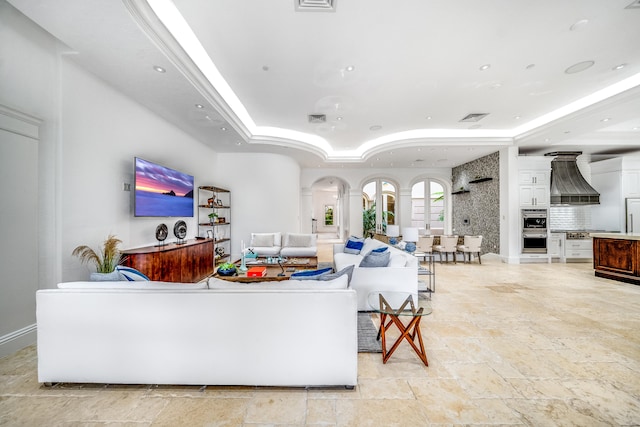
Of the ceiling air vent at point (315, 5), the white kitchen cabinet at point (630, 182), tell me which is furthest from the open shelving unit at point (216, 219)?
the white kitchen cabinet at point (630, 182)

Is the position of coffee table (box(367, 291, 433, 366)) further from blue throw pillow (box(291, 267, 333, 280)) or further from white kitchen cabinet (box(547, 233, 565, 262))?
white kitchen cabinet (box(547, 233, 565, 262))

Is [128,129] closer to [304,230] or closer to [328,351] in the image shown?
[328,351]

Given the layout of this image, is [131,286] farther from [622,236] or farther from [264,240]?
[622,236]

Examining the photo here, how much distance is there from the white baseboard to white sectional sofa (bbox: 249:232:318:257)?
12.1 ft

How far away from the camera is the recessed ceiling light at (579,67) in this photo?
343 cm

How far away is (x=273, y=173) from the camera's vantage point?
287 inches

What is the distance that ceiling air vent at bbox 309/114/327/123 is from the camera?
5.20m

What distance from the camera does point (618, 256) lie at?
16.1 feet

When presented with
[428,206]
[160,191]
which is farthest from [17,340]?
[428,206]

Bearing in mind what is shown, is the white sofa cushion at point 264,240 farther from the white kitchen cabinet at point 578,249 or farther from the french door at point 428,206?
the white kitchen cabinet at point 578,249

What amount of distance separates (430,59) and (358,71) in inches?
35.2

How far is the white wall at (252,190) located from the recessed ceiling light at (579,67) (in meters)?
5.87

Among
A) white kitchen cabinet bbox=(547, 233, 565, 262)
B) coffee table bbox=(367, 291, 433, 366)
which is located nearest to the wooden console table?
coffee table bbox=(367, 291, 433, 366)

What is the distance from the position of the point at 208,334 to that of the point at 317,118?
454 centimetres
